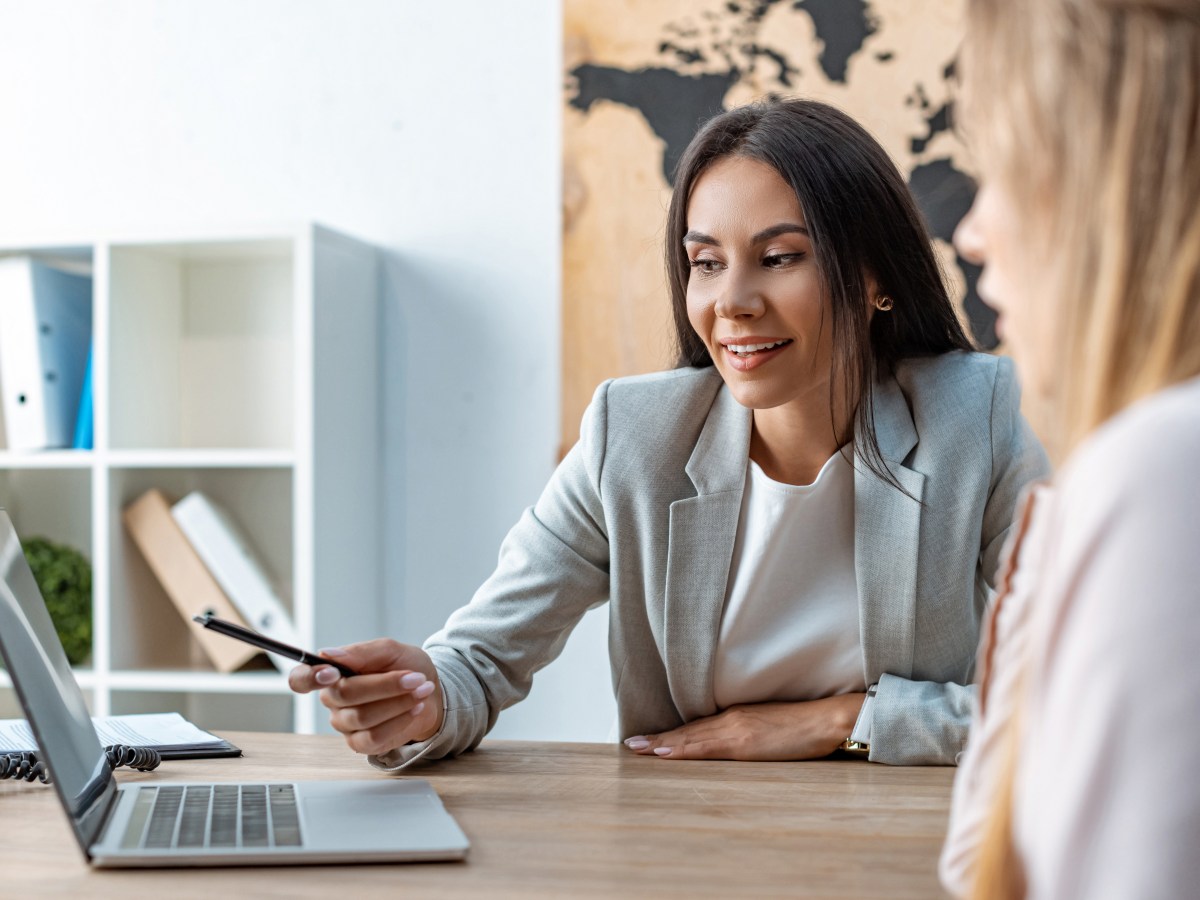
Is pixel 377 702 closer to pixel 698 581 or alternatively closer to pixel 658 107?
pixel 698 581

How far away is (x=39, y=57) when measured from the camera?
9.20ft

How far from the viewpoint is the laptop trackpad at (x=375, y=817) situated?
93 centimetres

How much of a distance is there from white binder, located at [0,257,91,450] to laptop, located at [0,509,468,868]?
1497mm

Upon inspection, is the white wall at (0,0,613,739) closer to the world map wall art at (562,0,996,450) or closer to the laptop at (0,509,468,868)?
the world map wall art at (562,0,996,450)

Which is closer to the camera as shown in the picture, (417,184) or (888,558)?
(888,558)

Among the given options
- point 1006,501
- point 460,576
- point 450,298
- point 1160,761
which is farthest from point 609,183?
point 1160,761

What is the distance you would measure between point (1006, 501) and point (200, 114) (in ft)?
6.63

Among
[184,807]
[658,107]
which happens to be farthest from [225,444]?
[184,807]

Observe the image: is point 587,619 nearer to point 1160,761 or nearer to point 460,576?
point 460,576

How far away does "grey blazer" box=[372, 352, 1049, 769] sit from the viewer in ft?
4.85

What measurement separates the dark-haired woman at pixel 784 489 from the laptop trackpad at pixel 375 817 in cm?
26

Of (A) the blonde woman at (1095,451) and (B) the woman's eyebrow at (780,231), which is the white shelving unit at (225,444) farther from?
(A) the blonde woman at (1095,451)

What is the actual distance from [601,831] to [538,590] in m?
0.54

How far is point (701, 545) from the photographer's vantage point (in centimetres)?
152
